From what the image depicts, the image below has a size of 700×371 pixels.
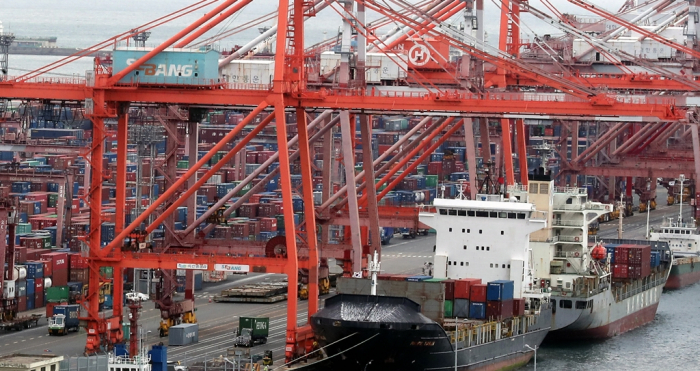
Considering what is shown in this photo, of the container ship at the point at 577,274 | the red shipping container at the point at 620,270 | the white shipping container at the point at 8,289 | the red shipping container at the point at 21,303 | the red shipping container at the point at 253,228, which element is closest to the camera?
the container ship at the point at 577,274

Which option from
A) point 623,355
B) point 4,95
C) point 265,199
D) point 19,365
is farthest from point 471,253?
point 265,199

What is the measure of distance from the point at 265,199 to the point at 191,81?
130 feet

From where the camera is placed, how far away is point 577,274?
199ft

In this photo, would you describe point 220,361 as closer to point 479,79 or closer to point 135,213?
point 135,213

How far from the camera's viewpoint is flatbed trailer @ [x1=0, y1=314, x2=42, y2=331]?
182 ft

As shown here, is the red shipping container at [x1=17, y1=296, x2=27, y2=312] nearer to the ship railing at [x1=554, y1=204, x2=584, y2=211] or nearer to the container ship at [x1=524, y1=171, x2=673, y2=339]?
the container ship at [x1=524, y1=171, x2=673, y2=339]

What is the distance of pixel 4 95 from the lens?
167 feet

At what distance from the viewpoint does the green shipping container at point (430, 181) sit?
346ft

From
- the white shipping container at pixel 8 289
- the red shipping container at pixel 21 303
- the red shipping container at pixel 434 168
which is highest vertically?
the red shipping container at pixel 434 168

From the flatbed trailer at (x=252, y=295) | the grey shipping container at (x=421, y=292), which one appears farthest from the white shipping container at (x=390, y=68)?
the grey shipping container at (x=421, y=292)

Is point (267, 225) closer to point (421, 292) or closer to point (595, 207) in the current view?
point (595, 207)

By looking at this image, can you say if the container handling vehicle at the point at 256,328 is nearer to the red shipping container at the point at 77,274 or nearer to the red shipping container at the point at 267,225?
the red shipping container at the point at 77,274

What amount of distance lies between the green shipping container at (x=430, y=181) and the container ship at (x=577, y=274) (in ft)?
131

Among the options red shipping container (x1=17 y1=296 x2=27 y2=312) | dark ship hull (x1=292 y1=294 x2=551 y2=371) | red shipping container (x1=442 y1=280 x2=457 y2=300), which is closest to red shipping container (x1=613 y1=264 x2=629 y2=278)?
red shipping container (x1=442 y1=280 x2=457 y2=300)
